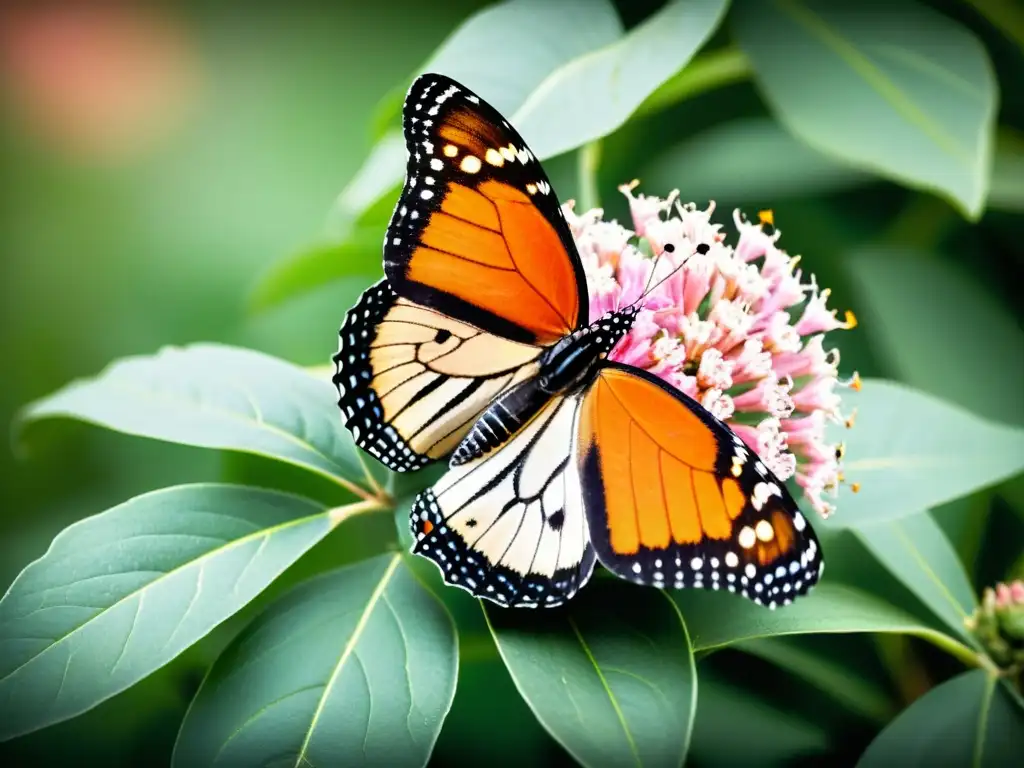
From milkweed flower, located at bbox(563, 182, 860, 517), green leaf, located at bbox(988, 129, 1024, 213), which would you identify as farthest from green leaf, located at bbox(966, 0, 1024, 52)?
milkweed flower, located at bbox(563, 182, 860, 517)

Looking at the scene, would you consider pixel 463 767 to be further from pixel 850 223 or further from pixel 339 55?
pixel 339 55

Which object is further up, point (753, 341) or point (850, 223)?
point (753, 341)

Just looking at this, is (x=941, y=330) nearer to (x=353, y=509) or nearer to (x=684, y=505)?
(x=684, y=505)

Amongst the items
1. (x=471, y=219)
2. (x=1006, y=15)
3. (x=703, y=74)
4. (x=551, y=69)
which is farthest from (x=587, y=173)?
(x=1006, y=15)

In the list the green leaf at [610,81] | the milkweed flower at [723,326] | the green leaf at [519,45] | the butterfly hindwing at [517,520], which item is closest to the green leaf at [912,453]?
the milkweed flower at [723,326]

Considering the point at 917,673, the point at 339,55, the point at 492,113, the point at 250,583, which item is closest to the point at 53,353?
the point at 339,55

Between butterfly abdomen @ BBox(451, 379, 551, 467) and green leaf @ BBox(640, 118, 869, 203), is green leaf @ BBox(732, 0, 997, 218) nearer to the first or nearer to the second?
green leaf @ BBox(640, 118, 869, 203)
